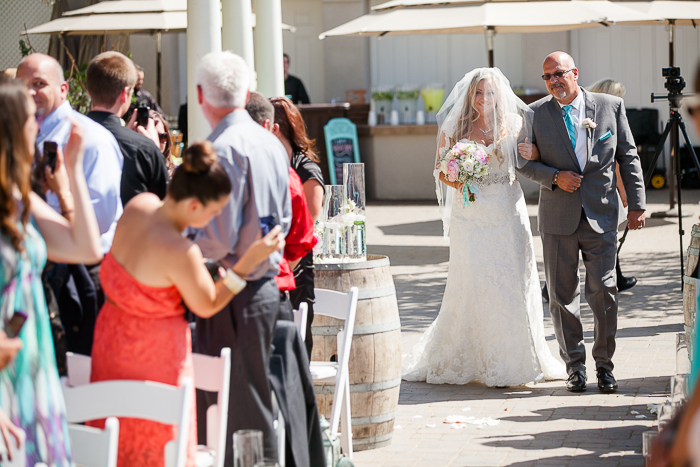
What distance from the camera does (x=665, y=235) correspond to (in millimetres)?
12719

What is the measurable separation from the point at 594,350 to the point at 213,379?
346 centimetres

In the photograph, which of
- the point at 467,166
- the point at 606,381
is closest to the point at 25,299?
the point at 467,166

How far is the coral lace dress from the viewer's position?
3.12m

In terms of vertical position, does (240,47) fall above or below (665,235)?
above

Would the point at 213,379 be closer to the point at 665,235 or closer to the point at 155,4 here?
the point at 155,4

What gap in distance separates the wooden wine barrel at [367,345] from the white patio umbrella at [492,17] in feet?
22.0

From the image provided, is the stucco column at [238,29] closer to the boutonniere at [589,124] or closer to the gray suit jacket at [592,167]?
the gray suit jacket at [592,167]

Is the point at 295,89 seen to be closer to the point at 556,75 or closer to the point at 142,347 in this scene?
the point at 556,75

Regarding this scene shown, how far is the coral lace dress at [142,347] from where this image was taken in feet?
10.2

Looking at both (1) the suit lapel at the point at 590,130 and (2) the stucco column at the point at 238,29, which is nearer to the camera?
(1) the suit lapel at the point at 590,130

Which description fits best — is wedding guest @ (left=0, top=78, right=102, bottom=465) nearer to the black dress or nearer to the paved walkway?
the black dress

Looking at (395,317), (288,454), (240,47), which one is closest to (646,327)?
(395,317)

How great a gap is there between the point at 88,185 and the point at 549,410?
124 inches

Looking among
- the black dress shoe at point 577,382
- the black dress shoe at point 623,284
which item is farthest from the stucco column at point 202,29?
the black dress shoe at point 623,284
